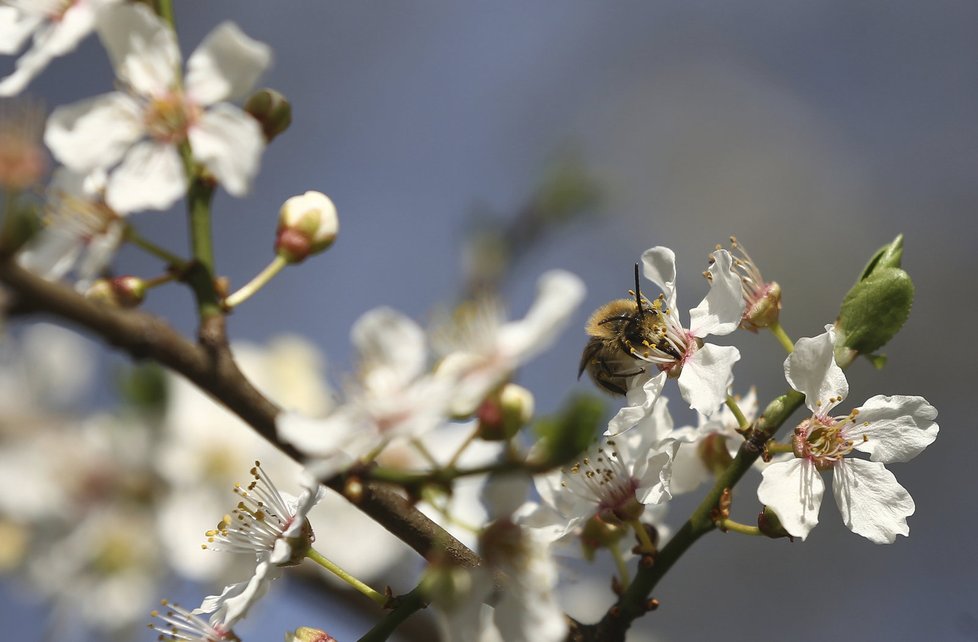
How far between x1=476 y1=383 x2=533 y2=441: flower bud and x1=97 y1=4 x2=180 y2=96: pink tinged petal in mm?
477

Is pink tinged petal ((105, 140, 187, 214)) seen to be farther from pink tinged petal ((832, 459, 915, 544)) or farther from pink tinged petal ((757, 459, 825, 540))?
pink tinged petal ((832, 459, 915, 544))

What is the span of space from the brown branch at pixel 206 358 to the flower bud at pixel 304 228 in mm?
161

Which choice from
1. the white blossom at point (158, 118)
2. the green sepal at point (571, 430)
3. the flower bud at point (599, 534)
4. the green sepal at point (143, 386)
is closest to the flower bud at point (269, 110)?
the white blossom at point (158, 118)

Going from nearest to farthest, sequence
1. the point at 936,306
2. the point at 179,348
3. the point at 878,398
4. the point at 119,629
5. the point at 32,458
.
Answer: the point at 179,348 → the point at 878,398 → the point at 119,629 → the point at 32,458 → the point at 936,306

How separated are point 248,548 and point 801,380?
73cm

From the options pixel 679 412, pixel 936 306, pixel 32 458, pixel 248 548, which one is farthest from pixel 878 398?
pixel 936 306

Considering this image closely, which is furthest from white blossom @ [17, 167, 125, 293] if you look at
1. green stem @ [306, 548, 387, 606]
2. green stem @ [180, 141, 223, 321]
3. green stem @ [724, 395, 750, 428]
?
green stem @ [724, 395, 750, 428]

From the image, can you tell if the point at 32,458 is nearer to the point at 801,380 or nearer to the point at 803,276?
the point at 801,380

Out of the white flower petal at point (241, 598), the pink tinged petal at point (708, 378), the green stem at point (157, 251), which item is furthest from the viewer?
the pink tinged petal at point (708, 378)

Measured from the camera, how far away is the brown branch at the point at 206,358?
0.82m

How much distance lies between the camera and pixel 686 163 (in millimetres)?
7449

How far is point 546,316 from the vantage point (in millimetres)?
848

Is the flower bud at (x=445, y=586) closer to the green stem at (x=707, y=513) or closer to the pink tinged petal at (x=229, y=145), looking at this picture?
the green stem at (x=707, y=513)

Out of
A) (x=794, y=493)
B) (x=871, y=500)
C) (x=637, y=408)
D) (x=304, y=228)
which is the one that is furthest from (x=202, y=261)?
(x=871, y=500)
